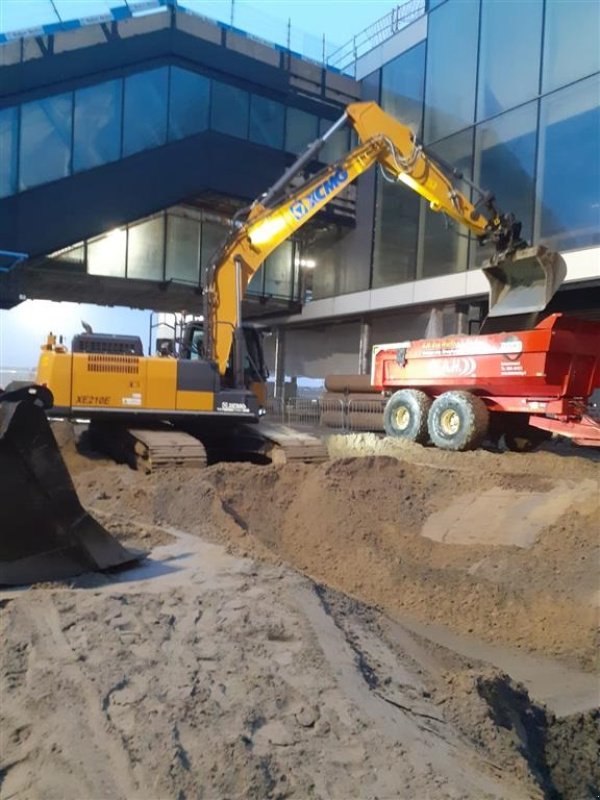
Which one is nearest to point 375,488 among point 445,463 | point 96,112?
point 445,463

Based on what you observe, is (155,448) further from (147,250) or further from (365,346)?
(365,346)

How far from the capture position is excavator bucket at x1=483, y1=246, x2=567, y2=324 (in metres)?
11.2

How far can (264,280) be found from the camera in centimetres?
2558

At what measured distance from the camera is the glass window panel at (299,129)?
23.2 m

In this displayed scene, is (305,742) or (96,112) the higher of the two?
(96,112)

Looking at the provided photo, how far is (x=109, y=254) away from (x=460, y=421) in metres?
14.6

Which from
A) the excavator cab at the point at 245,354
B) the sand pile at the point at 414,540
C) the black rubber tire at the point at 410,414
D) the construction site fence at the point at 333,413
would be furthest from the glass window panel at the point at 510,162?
the sand pile at the point at 414,540

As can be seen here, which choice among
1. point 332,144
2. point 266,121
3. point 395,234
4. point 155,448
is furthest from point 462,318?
point 155,448

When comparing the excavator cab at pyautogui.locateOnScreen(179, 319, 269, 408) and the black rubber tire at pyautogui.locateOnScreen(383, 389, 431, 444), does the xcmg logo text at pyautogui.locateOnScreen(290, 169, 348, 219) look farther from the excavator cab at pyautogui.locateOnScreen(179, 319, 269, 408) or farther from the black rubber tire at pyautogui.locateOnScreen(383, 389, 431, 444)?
the black rubber tire at pyautogui.locateOnScreen(383, 389, 431, 444)

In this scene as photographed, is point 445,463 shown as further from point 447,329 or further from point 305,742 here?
point 447,329

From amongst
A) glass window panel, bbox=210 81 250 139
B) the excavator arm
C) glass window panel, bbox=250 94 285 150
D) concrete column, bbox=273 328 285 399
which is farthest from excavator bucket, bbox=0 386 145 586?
concrete column, bbox=273 328 285 399

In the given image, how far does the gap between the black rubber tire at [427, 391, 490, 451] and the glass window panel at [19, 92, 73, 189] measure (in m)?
13.3

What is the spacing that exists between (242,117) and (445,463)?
53.3ft

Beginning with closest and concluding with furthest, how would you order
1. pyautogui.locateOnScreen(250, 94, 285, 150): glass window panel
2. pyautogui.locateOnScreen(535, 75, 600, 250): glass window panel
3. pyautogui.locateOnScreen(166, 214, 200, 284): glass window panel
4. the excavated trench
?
the excavated trench → pyautogui.locateOnScreen(535, 75, 600, 250): glass window panel → pyautogui.locateOnScreen(250, 94, 285, 150): glass window panel → pyautogui.locateOnScreen(166, 214, 200, 284): glass window panel
